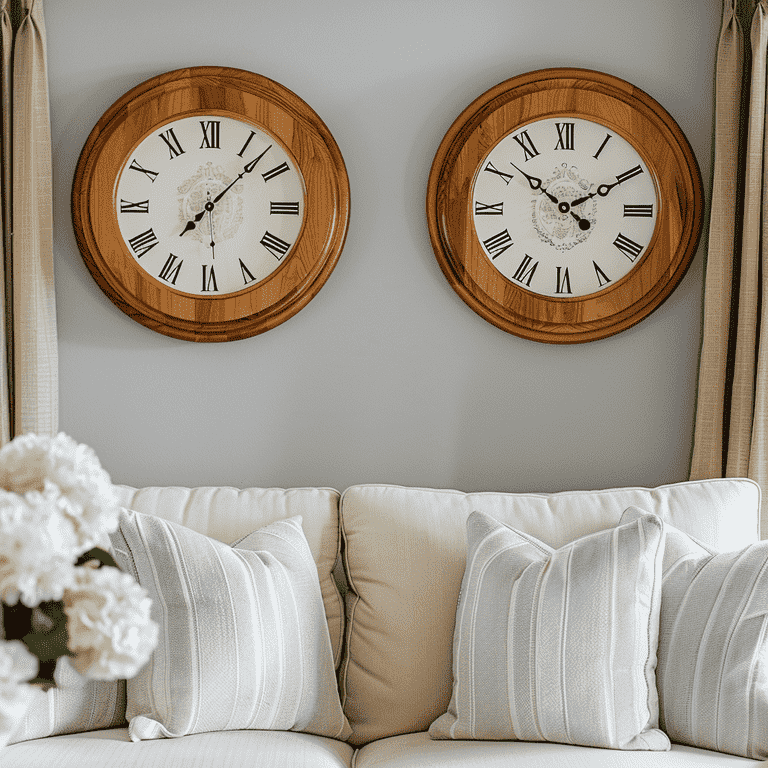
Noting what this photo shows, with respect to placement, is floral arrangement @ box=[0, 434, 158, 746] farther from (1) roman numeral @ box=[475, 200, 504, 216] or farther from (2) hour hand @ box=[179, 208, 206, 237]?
(1) roman numeral @ box=[475, 200, 504, 216]

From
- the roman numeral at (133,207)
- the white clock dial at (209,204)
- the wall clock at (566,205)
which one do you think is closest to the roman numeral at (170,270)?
the white clock dial at (209,204)

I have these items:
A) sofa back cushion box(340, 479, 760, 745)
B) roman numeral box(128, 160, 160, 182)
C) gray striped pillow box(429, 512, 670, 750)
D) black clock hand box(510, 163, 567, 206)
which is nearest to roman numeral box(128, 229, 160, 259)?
roman numeral box(128, 160, 160, 182)

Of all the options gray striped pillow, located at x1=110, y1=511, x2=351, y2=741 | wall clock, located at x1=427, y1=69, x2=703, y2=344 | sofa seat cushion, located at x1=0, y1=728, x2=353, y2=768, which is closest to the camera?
sofa seat cushion, located at x1=0, y1=728, x2=353, y2=768

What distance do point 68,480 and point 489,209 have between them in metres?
1.54

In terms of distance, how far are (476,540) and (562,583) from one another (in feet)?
0.71

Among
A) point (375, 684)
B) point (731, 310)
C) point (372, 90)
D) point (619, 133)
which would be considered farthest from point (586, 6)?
point (375, 684)

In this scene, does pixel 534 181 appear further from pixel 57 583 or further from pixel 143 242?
pixel 57 583

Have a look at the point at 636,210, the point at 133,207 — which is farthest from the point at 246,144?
the point at 636,210

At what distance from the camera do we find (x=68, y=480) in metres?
0.71

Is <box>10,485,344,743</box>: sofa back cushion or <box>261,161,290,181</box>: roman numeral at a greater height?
<box>261,161,290,181</box>: roman numeral

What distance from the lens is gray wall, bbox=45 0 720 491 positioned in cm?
200

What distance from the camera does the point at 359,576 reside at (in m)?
1.66

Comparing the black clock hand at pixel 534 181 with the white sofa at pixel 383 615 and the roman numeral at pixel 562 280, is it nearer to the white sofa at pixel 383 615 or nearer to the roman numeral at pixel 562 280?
the roman numeral at pixel 562 280

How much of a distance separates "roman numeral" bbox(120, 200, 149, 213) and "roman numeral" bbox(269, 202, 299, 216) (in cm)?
34
